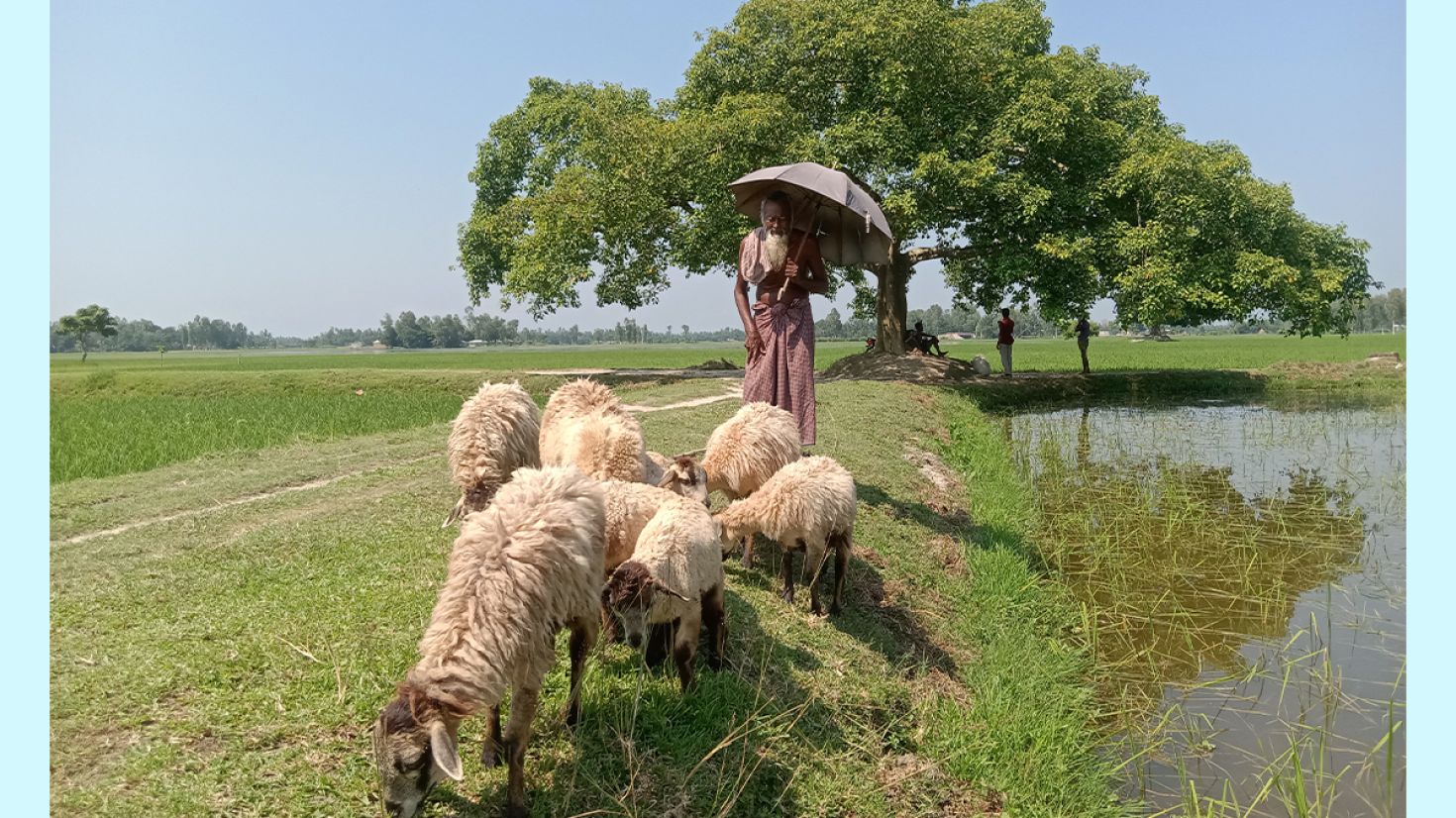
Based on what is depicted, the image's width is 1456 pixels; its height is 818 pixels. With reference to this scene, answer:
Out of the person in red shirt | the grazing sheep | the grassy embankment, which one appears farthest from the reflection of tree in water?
the person in red shirt

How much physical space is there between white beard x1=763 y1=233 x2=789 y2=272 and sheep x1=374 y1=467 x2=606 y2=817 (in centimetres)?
387

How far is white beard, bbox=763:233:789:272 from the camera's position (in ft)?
24.8

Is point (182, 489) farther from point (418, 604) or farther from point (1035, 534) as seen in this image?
point (1035, 534)

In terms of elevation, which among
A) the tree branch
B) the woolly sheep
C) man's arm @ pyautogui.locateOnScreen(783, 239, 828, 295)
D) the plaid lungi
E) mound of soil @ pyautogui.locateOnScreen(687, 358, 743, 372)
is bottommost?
the woolly sheep

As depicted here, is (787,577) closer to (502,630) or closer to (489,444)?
(489,444)

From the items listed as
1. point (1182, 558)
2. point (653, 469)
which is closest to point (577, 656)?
point (653, 469)

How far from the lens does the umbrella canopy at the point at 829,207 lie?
728cm

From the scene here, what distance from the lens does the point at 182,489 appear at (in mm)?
8992

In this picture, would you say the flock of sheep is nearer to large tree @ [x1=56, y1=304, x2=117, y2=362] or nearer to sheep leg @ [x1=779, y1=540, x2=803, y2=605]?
→ sheep leg @ [x1=779, y1=540, x2=803, y2=605]

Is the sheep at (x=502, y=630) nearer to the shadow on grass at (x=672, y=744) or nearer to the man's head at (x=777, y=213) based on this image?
the shadow on grass at (x=672, y=744)

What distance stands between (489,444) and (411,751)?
3.93 m

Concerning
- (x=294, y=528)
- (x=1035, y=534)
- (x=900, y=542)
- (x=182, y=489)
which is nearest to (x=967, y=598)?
(x=900, y=542)

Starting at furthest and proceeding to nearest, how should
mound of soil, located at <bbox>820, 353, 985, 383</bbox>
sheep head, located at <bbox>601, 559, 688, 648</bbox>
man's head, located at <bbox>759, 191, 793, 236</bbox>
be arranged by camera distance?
mound of soil, located at <bbox>820, 353, 985, 383</bbox> → man's head, located at <bbox>759, 191, 793, 236</bbox> → sheep head, located at <bbox>601, 559, 688, 648</bbox>

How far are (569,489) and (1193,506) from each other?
946 cm
